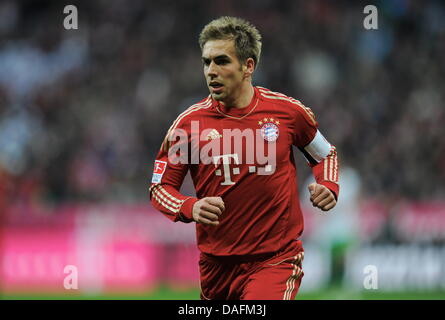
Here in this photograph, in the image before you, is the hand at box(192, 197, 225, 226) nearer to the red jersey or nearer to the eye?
the red jersey

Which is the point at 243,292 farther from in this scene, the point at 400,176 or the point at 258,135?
the point at 400,176

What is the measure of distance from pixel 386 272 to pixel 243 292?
6.67 meters

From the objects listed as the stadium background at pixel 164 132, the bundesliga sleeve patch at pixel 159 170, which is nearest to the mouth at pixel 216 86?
the bundesliga sleeve patch at pixel 159 170

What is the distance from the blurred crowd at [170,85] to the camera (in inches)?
579

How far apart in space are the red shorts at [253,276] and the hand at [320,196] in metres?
0.36

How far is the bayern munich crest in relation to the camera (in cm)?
555

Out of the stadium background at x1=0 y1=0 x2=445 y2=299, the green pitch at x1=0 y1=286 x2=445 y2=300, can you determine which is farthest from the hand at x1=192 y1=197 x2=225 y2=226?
the stadium background at x1=0 y1=0 x2=445 y2=299

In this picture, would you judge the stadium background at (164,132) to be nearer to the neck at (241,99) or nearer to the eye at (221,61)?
the neck at (241,99)

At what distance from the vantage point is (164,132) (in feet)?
52.3

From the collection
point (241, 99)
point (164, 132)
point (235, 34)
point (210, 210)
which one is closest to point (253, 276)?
point (210, 210)

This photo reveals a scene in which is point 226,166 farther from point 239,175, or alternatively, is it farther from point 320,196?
point 320,196

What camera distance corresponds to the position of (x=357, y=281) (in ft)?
38.0
